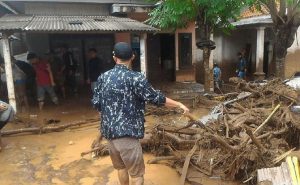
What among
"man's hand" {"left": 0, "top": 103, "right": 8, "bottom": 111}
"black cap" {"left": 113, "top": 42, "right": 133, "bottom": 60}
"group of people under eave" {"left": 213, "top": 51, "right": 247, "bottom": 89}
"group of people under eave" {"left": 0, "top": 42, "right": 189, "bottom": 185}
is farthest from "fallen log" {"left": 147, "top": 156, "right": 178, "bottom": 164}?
"group of people under eave" {"left": 213, "top": 51, "right": 247, "bottom": 89}

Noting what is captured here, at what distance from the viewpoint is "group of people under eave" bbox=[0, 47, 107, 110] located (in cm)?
1030

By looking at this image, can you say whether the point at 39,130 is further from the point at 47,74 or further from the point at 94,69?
the point at 94,69

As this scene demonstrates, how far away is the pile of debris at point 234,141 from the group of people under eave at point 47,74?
5.03m

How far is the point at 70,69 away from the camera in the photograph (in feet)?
42.8

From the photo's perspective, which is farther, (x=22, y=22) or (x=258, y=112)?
(x=22, y=22)

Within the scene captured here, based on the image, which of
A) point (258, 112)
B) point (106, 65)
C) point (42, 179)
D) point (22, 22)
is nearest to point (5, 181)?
point (42, 179)

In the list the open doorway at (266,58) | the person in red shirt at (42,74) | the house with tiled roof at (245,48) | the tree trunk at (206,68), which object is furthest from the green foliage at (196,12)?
the open doorway at (266,58)

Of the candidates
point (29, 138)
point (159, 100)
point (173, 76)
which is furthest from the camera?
point (173, 76)

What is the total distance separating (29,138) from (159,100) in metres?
5.11

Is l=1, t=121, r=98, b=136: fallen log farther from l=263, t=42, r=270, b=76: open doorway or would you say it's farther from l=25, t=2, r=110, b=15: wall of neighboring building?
l=263, t=42, r=270, b=76: open doorway

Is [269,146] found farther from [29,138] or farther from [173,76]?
[173,76]

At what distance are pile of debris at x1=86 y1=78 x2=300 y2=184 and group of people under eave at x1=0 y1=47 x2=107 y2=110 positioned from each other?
5.03 metres

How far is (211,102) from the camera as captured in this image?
10.4m

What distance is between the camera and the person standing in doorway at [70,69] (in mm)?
13078
